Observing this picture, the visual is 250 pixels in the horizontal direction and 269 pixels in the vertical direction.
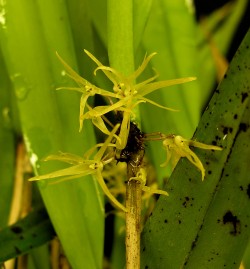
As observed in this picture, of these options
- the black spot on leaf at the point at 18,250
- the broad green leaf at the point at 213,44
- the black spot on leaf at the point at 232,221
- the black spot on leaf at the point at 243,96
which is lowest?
the black spot on leaf at the point at 232,221

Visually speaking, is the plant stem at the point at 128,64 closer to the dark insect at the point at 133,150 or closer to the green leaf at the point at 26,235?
the dark insect at the point at 133,150

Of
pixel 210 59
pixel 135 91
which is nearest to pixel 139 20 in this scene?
pixel 135 91

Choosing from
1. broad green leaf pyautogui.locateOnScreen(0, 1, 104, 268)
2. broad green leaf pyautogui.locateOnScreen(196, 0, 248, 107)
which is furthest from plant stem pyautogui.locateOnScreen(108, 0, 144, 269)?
broad green leaf pyautogui.locateOnScreen(196, 0, 248, 107)

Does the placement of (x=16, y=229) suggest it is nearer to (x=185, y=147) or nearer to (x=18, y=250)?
(x=18, y=250)

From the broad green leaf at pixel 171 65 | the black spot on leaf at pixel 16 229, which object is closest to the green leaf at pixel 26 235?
the black spot on leaf at pixel 16 229

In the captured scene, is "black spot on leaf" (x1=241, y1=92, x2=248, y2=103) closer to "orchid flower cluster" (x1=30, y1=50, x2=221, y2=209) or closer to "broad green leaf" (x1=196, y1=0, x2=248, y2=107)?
"orchid flower cluster" (x1=30, y1=50, x2=221, y2=209)

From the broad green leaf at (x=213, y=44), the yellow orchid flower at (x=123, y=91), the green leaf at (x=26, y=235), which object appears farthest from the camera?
the broad green leaf at (x=213, y=44)

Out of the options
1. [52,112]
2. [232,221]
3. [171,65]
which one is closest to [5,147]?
[52,112]

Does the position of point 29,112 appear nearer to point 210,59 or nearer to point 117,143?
point 117,143

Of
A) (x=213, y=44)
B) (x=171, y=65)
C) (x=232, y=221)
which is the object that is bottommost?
(x=232, y=221)
